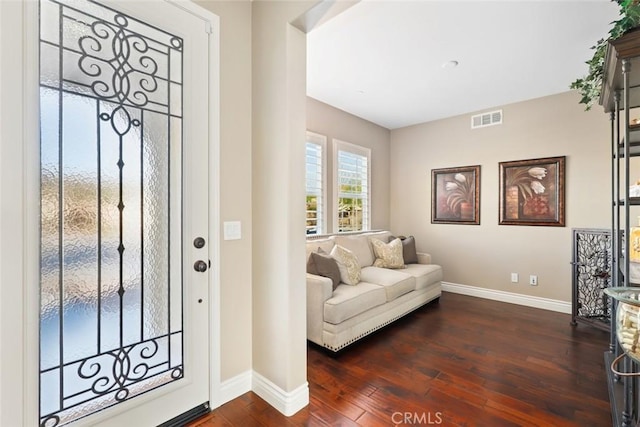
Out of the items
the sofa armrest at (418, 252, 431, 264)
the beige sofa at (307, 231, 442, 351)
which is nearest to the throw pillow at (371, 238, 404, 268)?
the beige sofa at (307, 231, 442, 351)

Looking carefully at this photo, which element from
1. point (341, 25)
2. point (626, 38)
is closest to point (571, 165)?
point (626, 38)

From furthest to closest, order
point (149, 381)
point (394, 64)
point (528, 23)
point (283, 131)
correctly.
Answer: point (394, 64)
point (528, 23)
point (283, 131)
point (149, 381)

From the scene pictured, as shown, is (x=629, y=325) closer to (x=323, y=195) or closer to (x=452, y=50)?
(x=452, y=50)

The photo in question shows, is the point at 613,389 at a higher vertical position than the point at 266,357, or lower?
lower

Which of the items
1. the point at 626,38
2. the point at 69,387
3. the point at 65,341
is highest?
the point at 626,38

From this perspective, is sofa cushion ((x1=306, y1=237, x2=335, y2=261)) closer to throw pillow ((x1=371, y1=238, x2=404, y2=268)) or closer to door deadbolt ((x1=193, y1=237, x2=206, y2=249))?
throw pillow ((x1=371, y1=238, x2=404, y2=268))

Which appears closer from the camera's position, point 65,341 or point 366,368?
point 65,341

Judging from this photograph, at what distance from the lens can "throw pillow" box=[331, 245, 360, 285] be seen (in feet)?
10.0

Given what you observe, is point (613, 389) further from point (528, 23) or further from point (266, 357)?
point (528, 23)

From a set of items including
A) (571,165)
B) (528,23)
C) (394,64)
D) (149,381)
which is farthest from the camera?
(571,165)

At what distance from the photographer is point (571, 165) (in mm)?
3602

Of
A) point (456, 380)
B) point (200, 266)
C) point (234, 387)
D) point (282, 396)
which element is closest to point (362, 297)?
point (456, 380)

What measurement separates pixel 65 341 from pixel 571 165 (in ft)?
16.0

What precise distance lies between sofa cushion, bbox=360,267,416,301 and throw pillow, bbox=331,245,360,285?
273 mm
